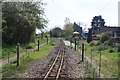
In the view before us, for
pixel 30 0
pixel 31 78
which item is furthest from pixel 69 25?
pixel 31 78

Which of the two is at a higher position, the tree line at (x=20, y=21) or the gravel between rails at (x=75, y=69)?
the tree line at (x=20, y=21)

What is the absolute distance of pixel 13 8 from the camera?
53.1 feet

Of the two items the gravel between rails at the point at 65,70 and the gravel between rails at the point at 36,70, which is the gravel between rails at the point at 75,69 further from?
the gravel between rails at the point at 36,70

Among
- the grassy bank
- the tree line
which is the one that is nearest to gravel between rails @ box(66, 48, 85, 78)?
the grassy bank

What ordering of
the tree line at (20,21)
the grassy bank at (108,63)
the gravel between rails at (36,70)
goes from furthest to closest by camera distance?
1. the tree line at (20,21)
2. the grassy bank at (108,63)
3. the gravel between rails at (36,70)

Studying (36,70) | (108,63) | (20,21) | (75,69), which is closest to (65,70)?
(75,69)

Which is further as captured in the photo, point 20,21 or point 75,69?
point 20,21

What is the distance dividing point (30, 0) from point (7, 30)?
599 centimetres

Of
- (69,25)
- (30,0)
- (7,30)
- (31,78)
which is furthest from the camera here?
(69,25)

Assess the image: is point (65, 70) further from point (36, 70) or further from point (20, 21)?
point (20, 21)

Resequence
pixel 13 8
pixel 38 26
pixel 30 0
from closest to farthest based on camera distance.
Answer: pixel 13 8, pixel 30 0, pixel 38 26

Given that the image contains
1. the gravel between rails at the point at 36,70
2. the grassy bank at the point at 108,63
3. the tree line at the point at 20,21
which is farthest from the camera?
the tree line at the point at 20,21

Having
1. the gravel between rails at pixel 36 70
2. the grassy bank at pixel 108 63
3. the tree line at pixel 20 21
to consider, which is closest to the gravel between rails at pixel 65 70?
the gravel between rails at pixel 36 70

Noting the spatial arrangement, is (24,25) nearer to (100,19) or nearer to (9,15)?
(9,15)
